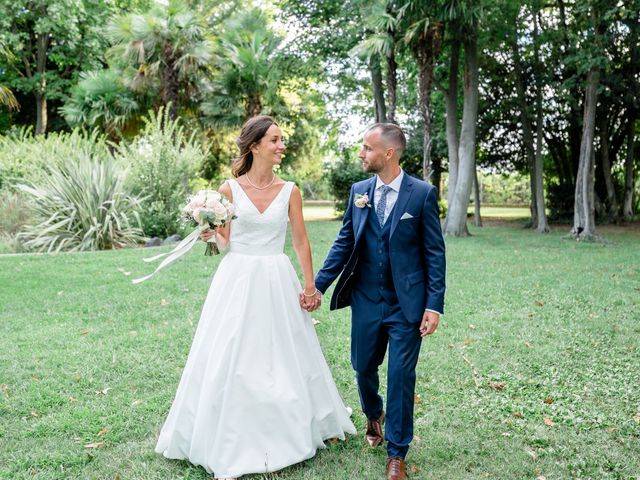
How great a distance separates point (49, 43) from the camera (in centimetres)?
2967

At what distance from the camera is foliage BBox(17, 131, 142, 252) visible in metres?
13.8

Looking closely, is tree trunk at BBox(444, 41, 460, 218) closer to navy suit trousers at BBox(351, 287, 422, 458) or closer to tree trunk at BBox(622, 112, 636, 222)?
tree trunk at BBox(622, 112, 636, 222)

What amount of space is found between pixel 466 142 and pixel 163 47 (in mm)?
11934

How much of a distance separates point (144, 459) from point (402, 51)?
17055mm

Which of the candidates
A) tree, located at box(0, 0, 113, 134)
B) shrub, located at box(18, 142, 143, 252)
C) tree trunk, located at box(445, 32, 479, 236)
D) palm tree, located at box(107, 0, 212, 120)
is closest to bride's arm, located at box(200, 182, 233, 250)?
shrub, located at box(18, 142, 143, 252)

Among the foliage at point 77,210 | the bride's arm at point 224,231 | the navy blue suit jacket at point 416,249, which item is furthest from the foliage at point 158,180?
the navy blue suit jacket at point 416,249

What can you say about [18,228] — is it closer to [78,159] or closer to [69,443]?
[78,159]

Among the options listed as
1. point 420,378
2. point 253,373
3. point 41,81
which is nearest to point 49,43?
point 41,81

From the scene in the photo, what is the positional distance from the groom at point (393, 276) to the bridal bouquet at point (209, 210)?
782mm

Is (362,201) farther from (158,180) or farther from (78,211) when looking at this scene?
(158,180)

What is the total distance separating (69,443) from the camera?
398cm

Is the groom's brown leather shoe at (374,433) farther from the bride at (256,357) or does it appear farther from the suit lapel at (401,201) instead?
the suit lapel at (401,201)

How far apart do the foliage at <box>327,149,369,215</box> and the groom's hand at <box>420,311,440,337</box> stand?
23883mm

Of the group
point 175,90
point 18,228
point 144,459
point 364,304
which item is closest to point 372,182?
point 364,304
